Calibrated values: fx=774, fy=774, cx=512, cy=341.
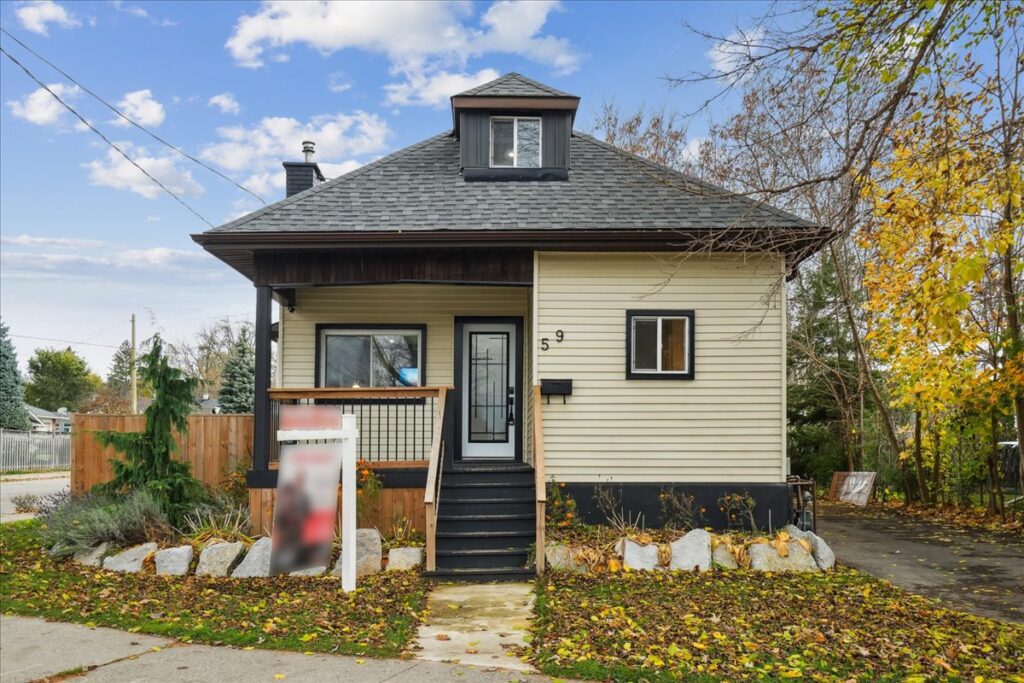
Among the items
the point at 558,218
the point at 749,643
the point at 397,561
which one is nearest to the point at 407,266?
the point at 558,218

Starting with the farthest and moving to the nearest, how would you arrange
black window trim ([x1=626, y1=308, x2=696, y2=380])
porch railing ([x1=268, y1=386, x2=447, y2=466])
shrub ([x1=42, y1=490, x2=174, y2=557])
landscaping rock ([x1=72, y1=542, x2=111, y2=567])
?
black window trim ([x1=626, y1=308, x2=696, y2=380]), porch railing ([x1=268, y1=386, x2=447, y2=466]), shrub ([x1=42, y1=490, x2=174, y2=557]), landscaping rock ([x1=72, y1=542, x2=111, y2=567])

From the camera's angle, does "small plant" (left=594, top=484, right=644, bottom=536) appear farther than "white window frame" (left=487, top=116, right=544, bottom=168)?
No

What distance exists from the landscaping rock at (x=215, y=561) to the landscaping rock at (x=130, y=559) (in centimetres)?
67

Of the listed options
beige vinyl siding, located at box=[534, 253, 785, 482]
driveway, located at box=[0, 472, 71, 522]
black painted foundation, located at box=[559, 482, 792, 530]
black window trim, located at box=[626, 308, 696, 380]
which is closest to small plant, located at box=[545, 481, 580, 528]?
black painted foundation, located at box=[559, 482, 792, 530]

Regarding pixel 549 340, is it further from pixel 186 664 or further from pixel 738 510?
pixel 186 664

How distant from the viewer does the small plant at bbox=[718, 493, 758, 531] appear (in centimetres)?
979

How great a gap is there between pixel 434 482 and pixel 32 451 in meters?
27.5

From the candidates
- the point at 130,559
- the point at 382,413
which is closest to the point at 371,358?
the point at 382,413

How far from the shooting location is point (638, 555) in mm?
8477

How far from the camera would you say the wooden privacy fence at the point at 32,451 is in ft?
92.7

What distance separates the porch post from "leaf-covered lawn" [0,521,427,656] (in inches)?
73.8

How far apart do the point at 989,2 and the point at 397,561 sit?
25.5 feet

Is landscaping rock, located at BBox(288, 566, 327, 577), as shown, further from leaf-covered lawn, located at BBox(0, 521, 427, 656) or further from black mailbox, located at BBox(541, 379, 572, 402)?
black mailbox, located at BBox(541, 379, 572, 402)

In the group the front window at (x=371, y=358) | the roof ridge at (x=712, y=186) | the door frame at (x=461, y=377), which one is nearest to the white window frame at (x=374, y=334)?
the front window at (x=371, y=358)
